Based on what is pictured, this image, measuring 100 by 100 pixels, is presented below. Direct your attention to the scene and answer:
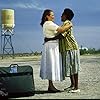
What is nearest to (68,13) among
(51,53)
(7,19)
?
(51,53)

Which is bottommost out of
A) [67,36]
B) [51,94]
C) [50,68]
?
[51,94]

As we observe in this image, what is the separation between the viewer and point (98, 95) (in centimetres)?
838

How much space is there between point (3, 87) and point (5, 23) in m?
26.8

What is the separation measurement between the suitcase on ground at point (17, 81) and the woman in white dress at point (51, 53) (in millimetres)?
577

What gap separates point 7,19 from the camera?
34656 mm

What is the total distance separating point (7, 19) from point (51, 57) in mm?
26270

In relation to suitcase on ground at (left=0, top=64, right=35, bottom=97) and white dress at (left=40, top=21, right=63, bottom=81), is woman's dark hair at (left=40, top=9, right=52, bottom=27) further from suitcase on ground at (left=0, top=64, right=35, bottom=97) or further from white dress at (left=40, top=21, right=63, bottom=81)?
suitcase on ground at (left=0, top=64, right=35, bottom=97)

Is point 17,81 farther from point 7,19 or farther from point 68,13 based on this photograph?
point 7,19

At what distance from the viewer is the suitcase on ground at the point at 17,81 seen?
26.6 ft

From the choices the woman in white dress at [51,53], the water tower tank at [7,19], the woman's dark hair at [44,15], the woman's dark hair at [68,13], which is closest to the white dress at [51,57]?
the woman in white dress at [51,53]

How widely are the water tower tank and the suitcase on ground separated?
86.1 ft

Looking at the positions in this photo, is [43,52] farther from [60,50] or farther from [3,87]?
A: [3,87]

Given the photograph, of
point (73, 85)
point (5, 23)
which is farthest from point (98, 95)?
point (5, 23)

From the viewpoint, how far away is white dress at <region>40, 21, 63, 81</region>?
8.78m
